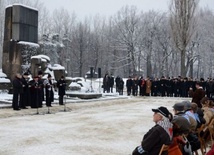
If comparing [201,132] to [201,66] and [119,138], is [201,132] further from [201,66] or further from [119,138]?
[201,66]

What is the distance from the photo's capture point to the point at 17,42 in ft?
72.3

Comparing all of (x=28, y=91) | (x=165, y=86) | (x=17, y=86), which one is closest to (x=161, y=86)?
(x=165, y=86)

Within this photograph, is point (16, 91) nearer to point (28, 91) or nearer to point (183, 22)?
point (28, 91)

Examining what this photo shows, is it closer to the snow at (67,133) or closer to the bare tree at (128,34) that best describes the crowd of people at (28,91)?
the snow at (67,133)

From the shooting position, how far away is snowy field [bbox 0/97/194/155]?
838 centimetres

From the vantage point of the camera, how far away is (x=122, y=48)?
208 ft

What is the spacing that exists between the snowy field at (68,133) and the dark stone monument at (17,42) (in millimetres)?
7135

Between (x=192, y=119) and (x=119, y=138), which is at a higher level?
(x=192, y=119)

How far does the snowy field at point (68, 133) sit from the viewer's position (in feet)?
27.5

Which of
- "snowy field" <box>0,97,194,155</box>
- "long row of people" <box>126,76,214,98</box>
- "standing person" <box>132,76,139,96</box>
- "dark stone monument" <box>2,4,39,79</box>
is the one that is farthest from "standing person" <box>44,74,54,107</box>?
"standing person" <box>132,76,139,96</box>

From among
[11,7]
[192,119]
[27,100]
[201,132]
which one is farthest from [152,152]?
[11,7]

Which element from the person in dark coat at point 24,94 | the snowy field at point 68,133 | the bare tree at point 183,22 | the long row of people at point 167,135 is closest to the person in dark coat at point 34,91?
the person in dark coat at point 24,94

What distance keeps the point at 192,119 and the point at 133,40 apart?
5550 cm

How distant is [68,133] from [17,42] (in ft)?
42.3
